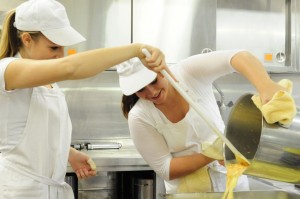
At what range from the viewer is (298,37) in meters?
3.14

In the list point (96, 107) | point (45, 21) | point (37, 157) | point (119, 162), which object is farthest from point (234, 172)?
point (96, 107)

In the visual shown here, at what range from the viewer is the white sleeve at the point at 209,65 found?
4.74ft

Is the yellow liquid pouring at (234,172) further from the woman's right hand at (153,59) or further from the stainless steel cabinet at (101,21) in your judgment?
the stainless steel cabinet at (101,21)

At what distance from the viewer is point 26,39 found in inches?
53.7

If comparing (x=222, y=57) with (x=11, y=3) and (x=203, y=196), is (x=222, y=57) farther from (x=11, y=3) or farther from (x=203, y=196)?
(x=11, y=3)

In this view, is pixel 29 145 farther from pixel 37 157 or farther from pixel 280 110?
pixel 280 110

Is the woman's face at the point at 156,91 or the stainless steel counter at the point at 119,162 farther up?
the woman's face at the point at 156,91

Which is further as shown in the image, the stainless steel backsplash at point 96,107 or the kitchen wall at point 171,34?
the stainless steel backsplash at point 96,107

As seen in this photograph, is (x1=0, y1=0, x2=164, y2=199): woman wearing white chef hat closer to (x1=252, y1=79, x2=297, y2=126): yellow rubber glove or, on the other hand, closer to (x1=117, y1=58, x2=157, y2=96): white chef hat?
(x1=117, y1=58, x2=157, y2=96): white chef hat

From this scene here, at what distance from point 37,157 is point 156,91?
458 millimetres

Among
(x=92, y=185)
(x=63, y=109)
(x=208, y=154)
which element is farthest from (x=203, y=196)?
(x=92, y=185)

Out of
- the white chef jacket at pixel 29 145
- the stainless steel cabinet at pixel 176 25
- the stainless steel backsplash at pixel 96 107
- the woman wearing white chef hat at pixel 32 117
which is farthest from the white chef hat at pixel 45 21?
the stainless steel backsplash at pixel 96 107

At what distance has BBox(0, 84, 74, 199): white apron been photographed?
1.35 meters

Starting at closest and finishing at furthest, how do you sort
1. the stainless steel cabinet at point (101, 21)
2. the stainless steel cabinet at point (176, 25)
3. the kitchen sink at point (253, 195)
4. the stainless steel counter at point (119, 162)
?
the kitchen sink at point (253, 195)
the stainless steel counter at point (119, 162)
the stainless steel cabinet at point (101, 21)
the stainless steel cabinet at point (176, 25)
